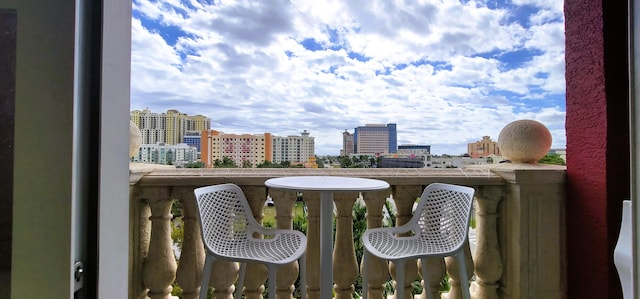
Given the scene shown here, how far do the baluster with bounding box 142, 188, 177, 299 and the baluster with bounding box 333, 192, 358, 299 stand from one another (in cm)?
102

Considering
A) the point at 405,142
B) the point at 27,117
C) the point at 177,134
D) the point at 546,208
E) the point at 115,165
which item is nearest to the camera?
the point at 27,117

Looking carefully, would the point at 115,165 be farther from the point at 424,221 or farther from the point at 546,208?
the point at 546,208

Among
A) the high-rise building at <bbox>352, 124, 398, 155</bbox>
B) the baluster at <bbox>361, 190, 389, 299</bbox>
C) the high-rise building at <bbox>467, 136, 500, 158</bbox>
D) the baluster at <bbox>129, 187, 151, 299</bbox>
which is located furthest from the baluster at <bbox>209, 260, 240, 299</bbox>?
the high-rise building at <bbox>467, 136, 500, 158</bbox>

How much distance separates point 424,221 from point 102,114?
168 centimetres

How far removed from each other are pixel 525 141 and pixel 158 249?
2.37m

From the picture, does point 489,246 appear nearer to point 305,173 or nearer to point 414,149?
point 414,149

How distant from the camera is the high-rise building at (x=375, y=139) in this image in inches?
98.8

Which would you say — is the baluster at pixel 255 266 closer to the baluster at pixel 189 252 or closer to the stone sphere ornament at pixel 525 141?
the baluster at pixel 189 252

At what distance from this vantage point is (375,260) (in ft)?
6.42

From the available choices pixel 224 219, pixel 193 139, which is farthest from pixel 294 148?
pixel 224 219

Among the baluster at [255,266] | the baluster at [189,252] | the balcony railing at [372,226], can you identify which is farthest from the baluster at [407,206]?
the baluster at [189,252]

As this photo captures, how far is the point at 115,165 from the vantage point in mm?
595

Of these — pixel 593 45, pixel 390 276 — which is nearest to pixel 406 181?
pixel 390 276

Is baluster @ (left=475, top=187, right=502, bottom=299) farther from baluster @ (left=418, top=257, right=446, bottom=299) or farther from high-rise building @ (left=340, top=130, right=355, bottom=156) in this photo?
high-rise building @ (left=340, top=130, right=355, bottom=156)
